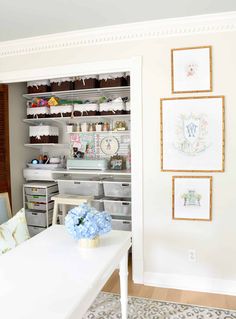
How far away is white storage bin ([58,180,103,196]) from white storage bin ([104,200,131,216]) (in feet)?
0.62

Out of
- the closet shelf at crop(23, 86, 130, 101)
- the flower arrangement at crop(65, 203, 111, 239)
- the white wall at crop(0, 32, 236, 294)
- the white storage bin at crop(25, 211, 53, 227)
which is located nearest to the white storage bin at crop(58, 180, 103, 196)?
the white storage bin at crop(25, 211, 53, 227)

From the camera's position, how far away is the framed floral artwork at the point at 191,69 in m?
2.43

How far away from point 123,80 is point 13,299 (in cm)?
255

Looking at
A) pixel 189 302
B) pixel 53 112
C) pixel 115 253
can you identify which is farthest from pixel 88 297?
pixel 53 112

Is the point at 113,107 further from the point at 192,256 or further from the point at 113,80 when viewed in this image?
the point at 192,256

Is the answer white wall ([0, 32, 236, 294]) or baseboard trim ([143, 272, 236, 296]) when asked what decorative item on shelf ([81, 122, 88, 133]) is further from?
baseboard trim ([143, 272, 236, 296])

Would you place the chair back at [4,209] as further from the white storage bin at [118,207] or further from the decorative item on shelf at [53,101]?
the decorative item on shelf at [53,101]

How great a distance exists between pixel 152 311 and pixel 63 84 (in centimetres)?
258

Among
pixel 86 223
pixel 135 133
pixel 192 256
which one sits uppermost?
pixel 135 133

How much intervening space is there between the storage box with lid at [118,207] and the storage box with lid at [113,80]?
53.8 inches

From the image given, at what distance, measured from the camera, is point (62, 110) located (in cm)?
351

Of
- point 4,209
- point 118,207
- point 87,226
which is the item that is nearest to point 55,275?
point 87,226

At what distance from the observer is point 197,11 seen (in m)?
2.26

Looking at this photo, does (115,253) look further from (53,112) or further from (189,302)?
(53,112)
